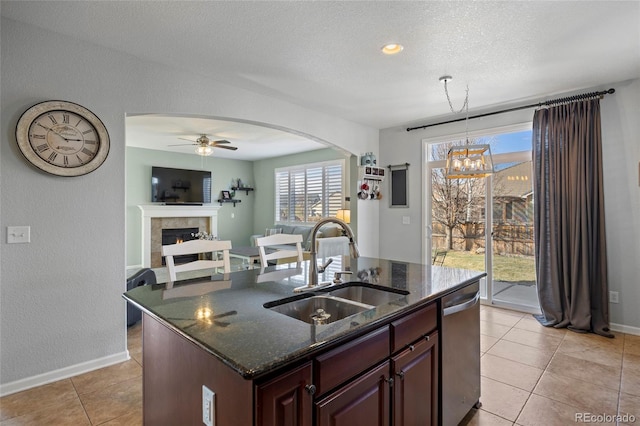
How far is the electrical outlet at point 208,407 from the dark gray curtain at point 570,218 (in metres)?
3.84

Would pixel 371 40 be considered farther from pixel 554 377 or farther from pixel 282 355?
pixel 554 377

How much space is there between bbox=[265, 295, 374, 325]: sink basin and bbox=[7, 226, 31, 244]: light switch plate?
210cm

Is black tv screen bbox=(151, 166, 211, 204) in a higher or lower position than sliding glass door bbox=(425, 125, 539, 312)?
higher

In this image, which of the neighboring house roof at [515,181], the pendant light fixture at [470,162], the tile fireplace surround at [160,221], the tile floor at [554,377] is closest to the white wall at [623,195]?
the tile floor at [554,377]

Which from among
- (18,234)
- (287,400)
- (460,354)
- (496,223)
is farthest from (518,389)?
(18,234)

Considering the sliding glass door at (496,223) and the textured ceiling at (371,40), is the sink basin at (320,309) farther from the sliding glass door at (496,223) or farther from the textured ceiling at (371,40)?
the sliding glass door at (496,223)

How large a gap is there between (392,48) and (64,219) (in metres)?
2.91

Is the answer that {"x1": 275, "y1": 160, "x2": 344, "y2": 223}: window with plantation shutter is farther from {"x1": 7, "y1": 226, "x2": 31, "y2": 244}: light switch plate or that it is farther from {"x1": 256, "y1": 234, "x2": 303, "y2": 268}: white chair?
{"x1": 7, "y1": 226, "x2": 31, "y2": 244}: light switch plate

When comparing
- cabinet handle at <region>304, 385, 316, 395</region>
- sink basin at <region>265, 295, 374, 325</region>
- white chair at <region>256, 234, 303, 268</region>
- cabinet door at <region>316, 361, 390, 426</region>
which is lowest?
cabinet door at <region>316, 361, 390, 426</region>

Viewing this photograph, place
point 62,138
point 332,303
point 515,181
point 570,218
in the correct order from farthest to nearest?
point 515,181, point 570,218, point 62,138, point 332,303

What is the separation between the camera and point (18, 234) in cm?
228

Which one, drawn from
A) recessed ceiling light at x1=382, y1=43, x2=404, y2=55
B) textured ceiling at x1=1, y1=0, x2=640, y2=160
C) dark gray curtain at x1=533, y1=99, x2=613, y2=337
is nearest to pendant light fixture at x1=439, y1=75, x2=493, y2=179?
textured ceiling at x1=1, y1=0, x2=640, y2=160

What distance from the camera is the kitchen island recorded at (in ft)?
3.09

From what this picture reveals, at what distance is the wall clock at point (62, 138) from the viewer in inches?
90.4
